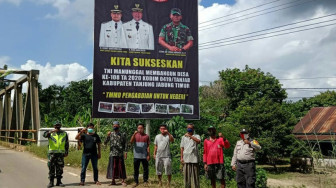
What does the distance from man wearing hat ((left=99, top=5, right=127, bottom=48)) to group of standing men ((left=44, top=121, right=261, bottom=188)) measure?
3427 millimetres

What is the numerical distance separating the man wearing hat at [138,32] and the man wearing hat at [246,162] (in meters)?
5.45

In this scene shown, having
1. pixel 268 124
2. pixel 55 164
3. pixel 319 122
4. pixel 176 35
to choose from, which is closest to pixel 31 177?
pixel 55 164

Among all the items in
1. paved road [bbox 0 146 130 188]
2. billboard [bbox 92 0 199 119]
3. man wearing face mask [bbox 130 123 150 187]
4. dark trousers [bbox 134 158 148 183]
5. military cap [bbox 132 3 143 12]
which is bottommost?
paved road [bbox 0 146 130 188]

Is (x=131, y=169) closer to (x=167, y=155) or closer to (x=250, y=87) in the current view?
(x=167, y=155)

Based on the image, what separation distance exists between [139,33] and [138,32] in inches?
1.9

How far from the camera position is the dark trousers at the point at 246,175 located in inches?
290

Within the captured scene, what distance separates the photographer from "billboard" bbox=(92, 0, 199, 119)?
11211 millimetres

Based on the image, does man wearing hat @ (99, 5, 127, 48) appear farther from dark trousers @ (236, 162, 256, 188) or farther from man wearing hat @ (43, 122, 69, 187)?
dark trousers @ (236, 162, 256, 188)

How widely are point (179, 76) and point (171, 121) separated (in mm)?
1654

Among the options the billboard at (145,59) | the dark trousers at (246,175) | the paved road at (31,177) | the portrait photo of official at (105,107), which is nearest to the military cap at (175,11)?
the billboard at (145,59)

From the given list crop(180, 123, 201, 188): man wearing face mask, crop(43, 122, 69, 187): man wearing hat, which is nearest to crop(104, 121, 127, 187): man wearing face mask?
crop(43, 122, 69, 187): man wearing hat

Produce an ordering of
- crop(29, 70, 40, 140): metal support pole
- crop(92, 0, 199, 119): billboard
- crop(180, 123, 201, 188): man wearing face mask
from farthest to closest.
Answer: crop(29, 70, 40, 140): metal support pole, crop(92, 0, 199, 119): billboard, crop(180, 123, 201, 188): man wearing face mask

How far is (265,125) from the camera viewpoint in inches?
1256

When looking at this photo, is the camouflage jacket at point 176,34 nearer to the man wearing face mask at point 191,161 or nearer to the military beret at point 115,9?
the military beret at point 115,9
